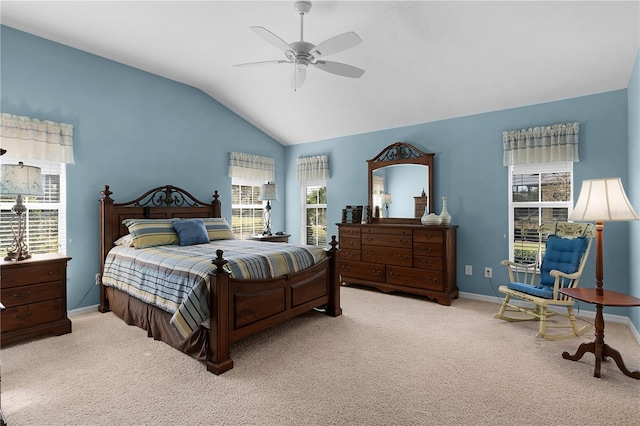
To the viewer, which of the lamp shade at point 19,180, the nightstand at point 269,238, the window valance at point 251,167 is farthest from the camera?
the window valance at point 251,167

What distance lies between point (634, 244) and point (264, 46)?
4.25m

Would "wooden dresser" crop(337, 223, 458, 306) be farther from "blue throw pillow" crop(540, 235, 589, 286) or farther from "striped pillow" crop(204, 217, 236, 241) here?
"striped pillow" crop(204, 217, 236, 241)

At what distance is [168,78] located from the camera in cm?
462

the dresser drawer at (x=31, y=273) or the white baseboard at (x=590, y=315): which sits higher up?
the dresser drawer at (x=31, y=273)

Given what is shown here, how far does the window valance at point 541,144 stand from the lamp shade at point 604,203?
1350 millimetres

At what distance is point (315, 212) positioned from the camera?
616 cm

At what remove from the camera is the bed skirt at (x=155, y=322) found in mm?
2635

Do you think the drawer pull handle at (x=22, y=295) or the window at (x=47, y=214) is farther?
the window at (x=47, y=214)

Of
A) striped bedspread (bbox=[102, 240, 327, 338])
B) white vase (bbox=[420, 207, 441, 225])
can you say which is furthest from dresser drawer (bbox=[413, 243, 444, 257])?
striped bedspread (bbox=[102, 240, 327, 338])

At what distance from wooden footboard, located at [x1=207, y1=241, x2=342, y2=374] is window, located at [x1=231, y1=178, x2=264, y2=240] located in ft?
7.60

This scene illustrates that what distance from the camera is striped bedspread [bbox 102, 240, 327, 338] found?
98.7 inches

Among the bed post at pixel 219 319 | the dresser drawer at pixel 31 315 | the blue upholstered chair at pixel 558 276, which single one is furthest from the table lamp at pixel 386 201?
the dresser drawer at pixel 31 315

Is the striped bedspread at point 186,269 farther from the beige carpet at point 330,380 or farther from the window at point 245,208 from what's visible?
the window at point 245,208

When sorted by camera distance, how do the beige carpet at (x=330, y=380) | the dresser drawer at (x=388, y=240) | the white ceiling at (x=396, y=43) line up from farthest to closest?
the dresser drawer at (x=388, y=240) < the white ceiling at (x=396, y=43) < the beige carpet at (x=330, y=380)
